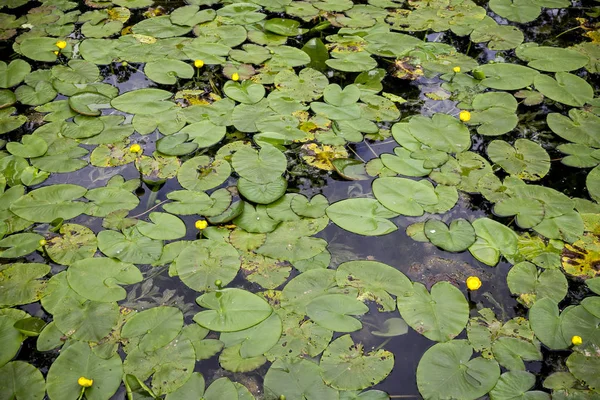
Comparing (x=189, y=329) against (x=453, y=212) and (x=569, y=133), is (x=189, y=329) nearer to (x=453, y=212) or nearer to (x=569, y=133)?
(x=453, y=212)

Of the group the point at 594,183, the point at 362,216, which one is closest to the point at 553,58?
the point at 594,183

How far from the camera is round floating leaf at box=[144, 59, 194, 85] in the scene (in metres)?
3.81

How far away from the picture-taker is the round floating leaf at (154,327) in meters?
2.35

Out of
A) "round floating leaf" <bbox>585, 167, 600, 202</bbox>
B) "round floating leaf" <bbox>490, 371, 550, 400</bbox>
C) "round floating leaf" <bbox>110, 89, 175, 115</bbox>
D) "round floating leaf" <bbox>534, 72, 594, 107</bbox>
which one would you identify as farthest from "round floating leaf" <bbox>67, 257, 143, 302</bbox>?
"round floating leaf" <bbox>534, 72, 594, 107</bbox>

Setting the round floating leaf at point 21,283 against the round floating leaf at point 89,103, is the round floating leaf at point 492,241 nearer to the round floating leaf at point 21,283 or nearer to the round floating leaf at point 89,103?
the round floating leaf at point 21,283

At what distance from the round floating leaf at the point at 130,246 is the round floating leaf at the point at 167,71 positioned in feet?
4.86

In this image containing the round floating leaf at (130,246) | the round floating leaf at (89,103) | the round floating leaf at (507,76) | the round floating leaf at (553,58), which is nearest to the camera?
the round floating leaf at (130,246)

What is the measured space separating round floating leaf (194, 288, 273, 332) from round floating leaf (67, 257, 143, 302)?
0.41 m

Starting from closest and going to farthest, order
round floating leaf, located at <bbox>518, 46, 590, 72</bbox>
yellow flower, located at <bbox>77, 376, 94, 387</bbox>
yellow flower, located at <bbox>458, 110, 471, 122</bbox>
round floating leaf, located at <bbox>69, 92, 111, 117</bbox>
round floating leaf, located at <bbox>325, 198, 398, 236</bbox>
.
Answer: yellow flower, located at <bbox>77, 376, 94, 387</bbox> → round floating leaf, located at <bbox>325, 198, 398, 236</bbox> → yellow flower, located at <bbox>458, 110, 471, 122</bbox> → round floating leaf, located at <bbox>69, 92, 111, 117</bbox> → round floating leaf, located at <bbox>518, 46, 590, 72</bbox>

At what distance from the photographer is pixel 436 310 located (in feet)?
8.11

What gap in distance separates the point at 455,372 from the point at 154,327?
56.8 inches

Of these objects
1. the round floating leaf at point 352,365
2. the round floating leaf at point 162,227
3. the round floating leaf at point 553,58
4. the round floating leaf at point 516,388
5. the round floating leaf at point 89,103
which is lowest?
the round floating leaf at point 352,365

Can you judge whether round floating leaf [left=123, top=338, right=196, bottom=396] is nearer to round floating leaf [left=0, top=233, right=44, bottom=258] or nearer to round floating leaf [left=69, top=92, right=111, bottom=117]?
round floating leaf [left=0, top=233, right=44, bottom=258]

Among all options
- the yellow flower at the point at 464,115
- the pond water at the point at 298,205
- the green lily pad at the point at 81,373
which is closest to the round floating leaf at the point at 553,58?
the pond water at the point at 298,205
